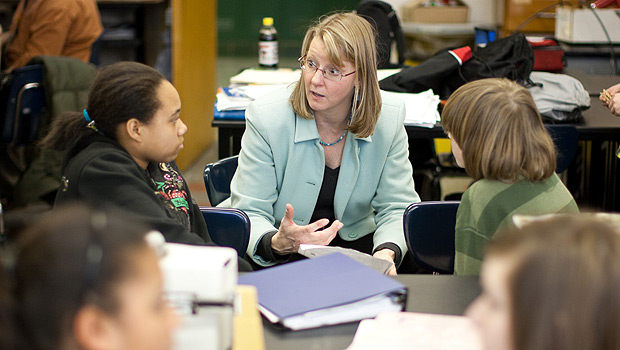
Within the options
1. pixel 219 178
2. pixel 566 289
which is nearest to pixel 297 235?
pixel 219 178

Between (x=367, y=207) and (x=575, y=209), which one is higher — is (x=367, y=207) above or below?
below

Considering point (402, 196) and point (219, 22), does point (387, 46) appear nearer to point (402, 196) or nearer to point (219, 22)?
point (402, 196)

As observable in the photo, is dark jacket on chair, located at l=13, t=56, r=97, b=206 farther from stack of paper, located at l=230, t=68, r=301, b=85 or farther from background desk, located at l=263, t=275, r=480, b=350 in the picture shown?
background desk, located at l=263, t=275, r=480, b=350

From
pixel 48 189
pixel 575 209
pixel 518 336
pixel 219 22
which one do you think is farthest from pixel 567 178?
pixel 219 22

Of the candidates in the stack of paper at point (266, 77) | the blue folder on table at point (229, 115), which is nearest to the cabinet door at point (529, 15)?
the stack of paper at point (266, 77)

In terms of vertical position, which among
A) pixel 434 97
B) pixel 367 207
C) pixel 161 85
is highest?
pixel 161 85

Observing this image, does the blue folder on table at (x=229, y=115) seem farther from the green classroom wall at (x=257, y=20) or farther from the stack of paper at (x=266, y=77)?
the green classroom wall at (x=257, y=20)

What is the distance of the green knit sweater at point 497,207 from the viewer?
160 cm

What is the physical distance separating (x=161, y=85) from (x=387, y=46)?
7.58ft

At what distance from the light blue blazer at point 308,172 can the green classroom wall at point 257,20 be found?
234 inches

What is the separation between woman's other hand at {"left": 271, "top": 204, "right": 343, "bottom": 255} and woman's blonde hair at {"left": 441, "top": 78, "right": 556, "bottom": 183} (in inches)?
17.2

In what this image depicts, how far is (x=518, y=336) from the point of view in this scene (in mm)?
816

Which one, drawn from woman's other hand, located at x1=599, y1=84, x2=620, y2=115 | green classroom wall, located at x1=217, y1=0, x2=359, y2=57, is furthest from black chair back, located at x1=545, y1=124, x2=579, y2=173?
green classroom wall, located at x1=217, y1=0, x2=359, y2=57

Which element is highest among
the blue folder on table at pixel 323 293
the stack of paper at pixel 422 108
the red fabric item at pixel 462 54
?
the red fabric item at pixel 462 54
